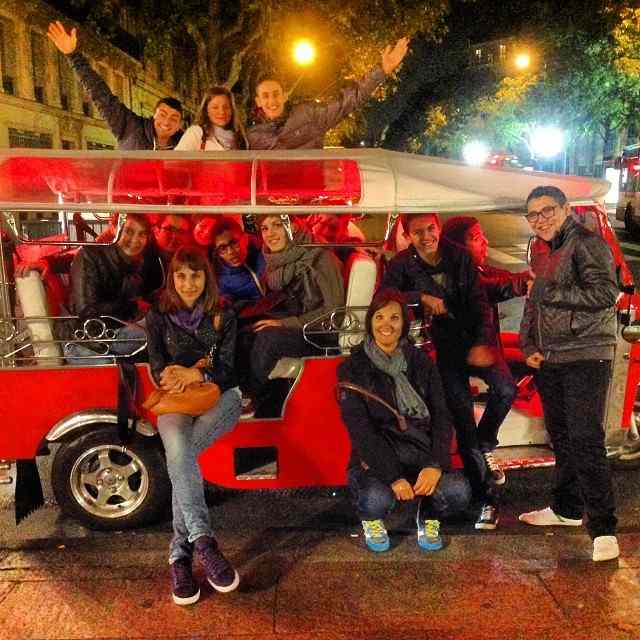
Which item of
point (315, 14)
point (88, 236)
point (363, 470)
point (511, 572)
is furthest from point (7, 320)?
point (315, 14)

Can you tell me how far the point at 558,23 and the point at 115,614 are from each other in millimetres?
21104

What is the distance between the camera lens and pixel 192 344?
158 inches

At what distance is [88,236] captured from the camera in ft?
21.4

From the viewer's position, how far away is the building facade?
22.2 meters

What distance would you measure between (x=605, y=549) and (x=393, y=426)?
1.26 m

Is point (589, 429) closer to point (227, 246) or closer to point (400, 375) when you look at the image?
point (400, 375)

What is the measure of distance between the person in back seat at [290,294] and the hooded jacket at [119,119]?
74.0 inches

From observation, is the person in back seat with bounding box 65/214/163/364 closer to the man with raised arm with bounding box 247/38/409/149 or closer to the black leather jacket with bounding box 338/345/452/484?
the black leather jacket with bounding box 338/345/452/484

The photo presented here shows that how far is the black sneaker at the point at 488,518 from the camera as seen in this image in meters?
4.25

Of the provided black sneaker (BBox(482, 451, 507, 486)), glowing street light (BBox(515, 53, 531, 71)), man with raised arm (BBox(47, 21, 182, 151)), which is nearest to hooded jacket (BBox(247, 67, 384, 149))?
man with raised arm (BBox(47, 21, 182, 151))

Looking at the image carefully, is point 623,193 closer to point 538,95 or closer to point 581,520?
point 538,95

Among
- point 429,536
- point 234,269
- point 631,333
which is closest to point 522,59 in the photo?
point 234,269

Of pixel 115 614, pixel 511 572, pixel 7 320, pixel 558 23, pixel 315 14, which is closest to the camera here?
pixel 115 614

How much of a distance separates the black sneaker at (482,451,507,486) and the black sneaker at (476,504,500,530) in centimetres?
15
